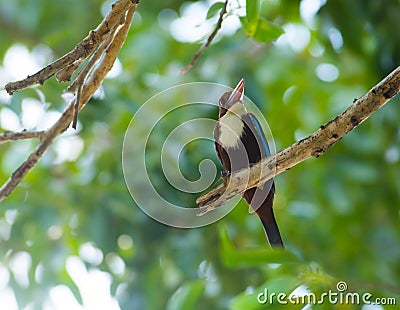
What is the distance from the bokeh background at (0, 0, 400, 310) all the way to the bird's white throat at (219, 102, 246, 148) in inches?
72.5

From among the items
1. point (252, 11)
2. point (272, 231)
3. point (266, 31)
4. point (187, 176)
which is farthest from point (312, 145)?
point (187, 176)

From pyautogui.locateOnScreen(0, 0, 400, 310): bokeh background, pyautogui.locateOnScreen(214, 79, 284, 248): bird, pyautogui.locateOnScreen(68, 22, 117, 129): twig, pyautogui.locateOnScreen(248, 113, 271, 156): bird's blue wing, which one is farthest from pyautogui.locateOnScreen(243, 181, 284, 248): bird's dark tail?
pyautogui.locateOnScreen(0, 0, 400, 310): bokeh background

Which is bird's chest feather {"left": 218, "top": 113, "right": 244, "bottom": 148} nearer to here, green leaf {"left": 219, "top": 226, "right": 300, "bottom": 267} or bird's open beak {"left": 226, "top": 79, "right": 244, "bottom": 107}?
bird's open beak {"left": 226, "top": 79, "right": 244, "bottom": 107}

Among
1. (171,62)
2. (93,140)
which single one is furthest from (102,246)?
(171,62)

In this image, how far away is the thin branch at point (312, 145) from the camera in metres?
1.72

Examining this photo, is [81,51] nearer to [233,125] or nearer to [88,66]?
[88,66]

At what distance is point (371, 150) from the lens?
537 centimetres

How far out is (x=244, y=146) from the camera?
7.67ft

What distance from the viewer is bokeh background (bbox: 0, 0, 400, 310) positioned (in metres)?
4.83

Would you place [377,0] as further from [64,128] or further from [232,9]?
[64,128]

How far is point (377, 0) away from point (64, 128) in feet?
7.35

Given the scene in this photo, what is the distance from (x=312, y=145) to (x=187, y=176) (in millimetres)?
2652

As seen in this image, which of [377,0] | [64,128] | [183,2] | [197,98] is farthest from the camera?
[183,2]

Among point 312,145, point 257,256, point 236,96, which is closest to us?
point 312,145
